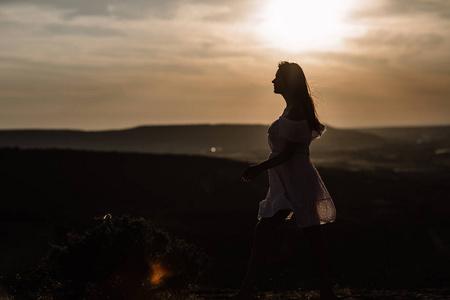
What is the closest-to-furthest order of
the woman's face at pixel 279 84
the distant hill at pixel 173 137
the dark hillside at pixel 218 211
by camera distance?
the woman's face at pixel 279 84 → the dark hillside at pixel 218 211 → the distant hill at pixel 173 137

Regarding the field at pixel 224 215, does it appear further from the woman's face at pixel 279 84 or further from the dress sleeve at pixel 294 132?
the woman's face at pixel 279 84

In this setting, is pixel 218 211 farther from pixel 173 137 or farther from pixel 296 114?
pixel 173 137

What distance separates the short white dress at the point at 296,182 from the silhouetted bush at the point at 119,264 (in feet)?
3.68

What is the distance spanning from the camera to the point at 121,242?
632cm

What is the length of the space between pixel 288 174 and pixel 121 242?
1906mm

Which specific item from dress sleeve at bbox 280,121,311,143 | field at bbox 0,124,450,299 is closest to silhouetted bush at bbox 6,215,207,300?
field at bbox 0,124,450,299

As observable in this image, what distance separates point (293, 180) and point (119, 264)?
2.03 meters

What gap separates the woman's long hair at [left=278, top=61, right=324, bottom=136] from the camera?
21.5ft

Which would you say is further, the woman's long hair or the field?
the field

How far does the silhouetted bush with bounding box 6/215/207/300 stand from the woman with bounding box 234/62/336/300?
78 cm

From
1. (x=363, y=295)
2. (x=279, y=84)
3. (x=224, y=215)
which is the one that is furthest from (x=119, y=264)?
(x=224, y=215)

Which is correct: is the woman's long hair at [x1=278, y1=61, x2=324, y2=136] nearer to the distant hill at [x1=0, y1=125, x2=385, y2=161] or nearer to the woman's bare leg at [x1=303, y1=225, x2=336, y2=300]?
the woman's bare leg at [x1=303, y1=225, x2=336, y2=300]

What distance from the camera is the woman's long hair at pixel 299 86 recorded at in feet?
21.5

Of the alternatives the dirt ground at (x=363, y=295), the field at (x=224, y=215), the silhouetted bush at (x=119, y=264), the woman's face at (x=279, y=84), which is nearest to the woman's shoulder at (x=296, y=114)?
the woman's face at (x=279, y=84)
